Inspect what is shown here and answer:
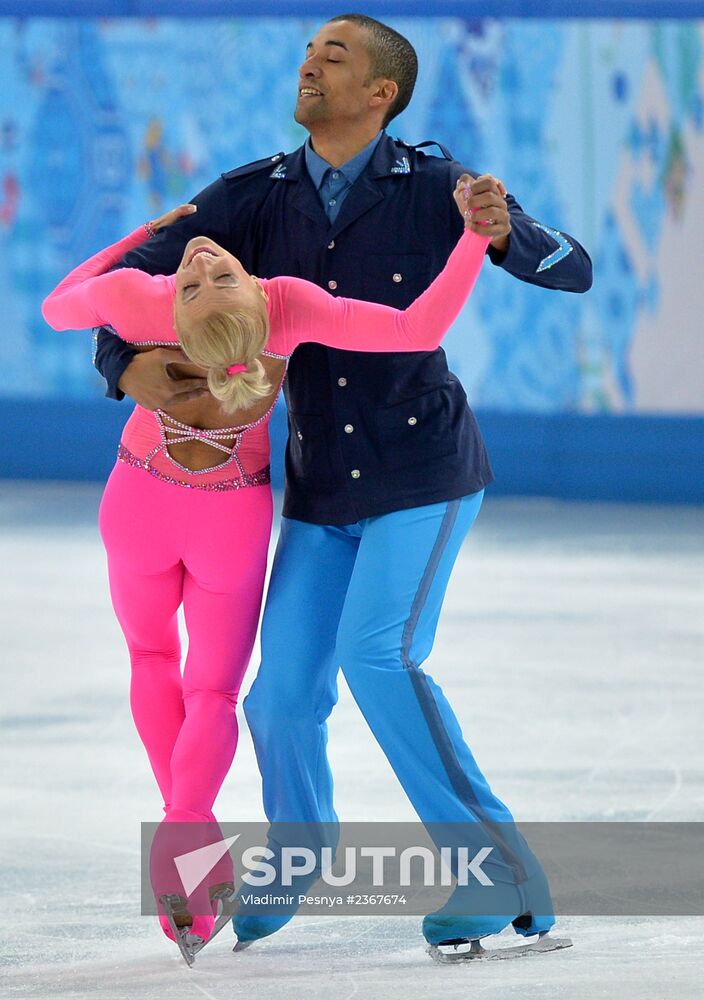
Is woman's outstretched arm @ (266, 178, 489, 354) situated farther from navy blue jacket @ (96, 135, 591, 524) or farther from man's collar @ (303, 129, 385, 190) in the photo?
man's collar @ (303, 129, 385, 190)

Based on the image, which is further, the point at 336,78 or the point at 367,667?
the point at 336,78

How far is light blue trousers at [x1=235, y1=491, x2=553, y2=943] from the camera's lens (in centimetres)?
305

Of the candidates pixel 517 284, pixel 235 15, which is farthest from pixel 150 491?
pixel 235 15

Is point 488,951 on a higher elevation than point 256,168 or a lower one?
lower

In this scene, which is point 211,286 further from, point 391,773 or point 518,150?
point 518,150

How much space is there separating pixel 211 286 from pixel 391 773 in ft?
6.48

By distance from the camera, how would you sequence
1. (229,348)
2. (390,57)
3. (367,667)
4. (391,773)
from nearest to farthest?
1. (229,348)
2. (367,667)
3. (390,57)
4. (391,773)

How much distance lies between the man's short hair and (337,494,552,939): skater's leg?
35.6 inches

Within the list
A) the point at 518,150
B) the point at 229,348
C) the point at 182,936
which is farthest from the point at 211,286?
the point at 518,150

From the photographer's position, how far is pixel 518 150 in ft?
31.6

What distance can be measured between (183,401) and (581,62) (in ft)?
22.8

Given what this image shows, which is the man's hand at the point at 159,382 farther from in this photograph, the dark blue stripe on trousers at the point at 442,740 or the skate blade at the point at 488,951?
the skate blade at the point at 488,951

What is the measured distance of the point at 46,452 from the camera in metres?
10.3

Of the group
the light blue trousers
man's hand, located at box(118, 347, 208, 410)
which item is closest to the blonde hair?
man's hand, located at box(118, 347, 208, 410)
